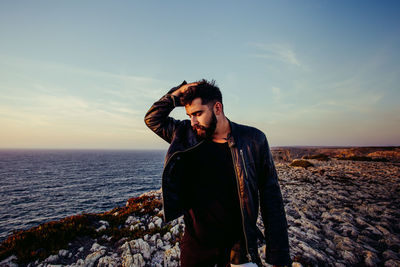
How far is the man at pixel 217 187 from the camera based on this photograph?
221 centimetres

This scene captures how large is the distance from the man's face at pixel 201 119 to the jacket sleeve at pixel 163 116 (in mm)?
288

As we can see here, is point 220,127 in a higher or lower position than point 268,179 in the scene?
higher

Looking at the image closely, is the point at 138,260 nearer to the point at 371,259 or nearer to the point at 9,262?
the point at 9,262

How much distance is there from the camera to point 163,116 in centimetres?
270

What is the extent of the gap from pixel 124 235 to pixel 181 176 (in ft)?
17.4

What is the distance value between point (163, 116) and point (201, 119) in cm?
65

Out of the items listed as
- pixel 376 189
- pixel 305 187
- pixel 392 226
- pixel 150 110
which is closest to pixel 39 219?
pixel 150 110

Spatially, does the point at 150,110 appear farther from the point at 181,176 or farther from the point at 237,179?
the point at 237,179

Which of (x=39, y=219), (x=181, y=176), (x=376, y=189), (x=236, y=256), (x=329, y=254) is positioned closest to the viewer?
(x=236, y=256)

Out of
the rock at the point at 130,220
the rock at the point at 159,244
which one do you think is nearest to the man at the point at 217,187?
the rock at the point at 159,244

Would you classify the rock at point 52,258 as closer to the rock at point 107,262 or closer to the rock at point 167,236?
the rock at point 107,262

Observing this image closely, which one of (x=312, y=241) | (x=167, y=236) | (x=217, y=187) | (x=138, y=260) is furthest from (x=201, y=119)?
(x=312, y=241)

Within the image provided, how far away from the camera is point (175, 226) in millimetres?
6500

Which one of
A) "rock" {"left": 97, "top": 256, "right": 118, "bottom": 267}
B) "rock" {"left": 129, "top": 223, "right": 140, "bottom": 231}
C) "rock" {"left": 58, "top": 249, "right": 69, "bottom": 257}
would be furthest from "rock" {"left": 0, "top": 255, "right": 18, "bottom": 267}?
"rock" {"left": 129, "top": 223, "right": 140, "bottom": 231}
